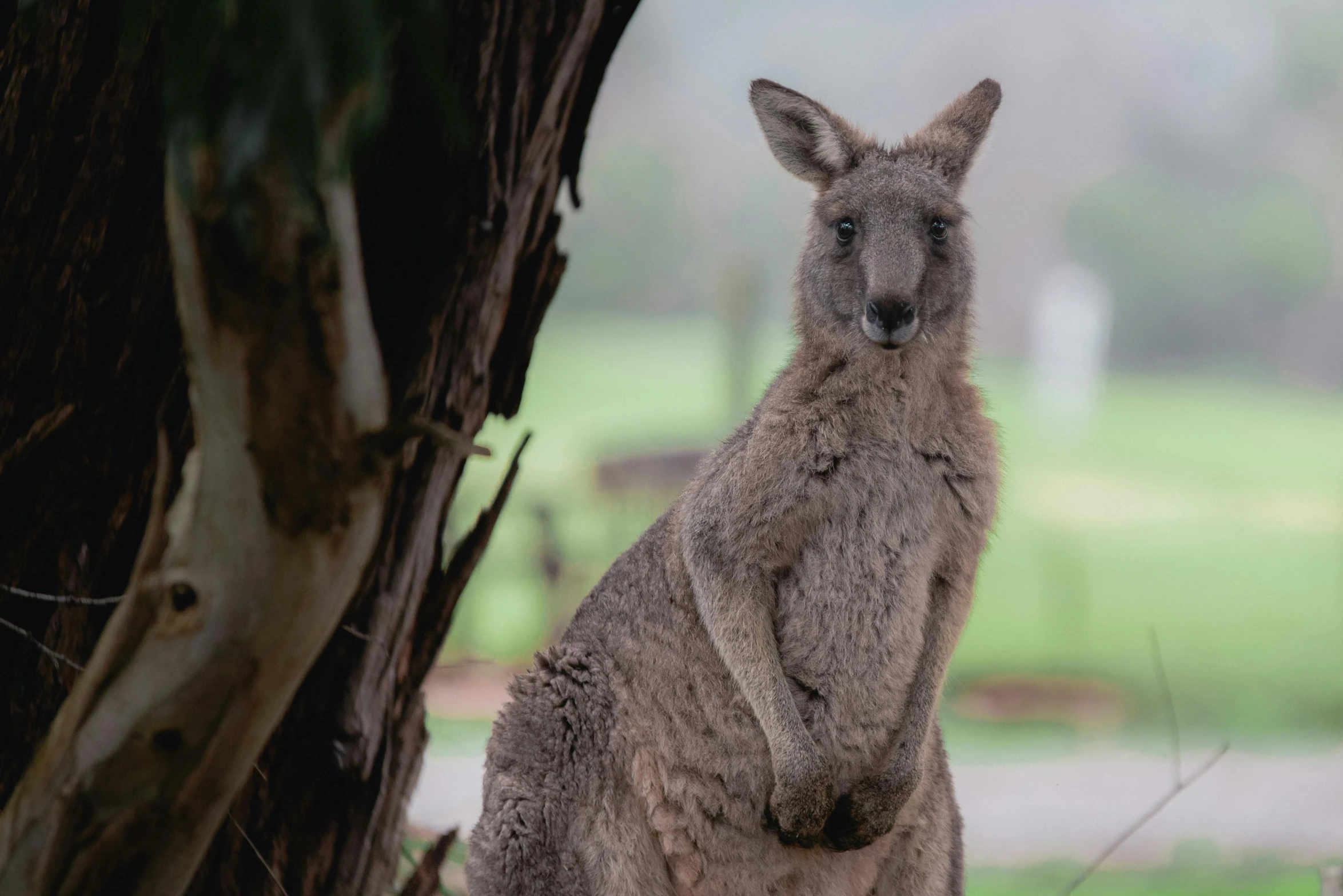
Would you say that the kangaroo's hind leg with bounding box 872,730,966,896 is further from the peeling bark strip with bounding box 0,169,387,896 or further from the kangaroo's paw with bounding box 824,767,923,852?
the peeling bark strip with bounding box 0,169,387,896

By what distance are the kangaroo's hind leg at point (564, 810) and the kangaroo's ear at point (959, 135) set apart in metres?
1.31

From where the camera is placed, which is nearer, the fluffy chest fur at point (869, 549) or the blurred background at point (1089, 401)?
the fluffy chest fur at point (869, 549)

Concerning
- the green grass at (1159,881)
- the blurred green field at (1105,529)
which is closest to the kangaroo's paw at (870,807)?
the green grass at (1159,881)

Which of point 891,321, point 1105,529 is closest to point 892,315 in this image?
point 891,321

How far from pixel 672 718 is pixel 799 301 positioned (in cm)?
93

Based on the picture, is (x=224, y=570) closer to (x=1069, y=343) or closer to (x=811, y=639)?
(x=811, y=639)

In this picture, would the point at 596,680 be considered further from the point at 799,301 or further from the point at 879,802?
the point at 799,301

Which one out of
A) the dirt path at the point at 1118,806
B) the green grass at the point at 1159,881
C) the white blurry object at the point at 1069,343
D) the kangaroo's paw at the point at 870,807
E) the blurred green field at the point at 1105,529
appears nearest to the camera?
the kangaroo's paw at the point at 870,807

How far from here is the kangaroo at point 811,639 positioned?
2607 mm

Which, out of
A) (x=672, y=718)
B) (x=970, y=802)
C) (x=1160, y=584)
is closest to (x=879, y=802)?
(x=672, y=718)

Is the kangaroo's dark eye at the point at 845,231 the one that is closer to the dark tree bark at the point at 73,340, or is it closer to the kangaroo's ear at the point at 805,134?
the kangaroo's ear at the point at 805,134

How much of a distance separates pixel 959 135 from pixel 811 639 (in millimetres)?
1137

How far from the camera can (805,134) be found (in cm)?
276

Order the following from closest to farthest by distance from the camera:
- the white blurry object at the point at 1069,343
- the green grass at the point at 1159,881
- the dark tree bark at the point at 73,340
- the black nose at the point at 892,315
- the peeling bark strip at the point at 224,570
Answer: the peeling bark strip at the point at 224,570
the dark tree bark at the point at 73,340
the black nose at the point at 892,315
the green grass at the point at 1159,881
the white blurry object at the point at 1069,343
